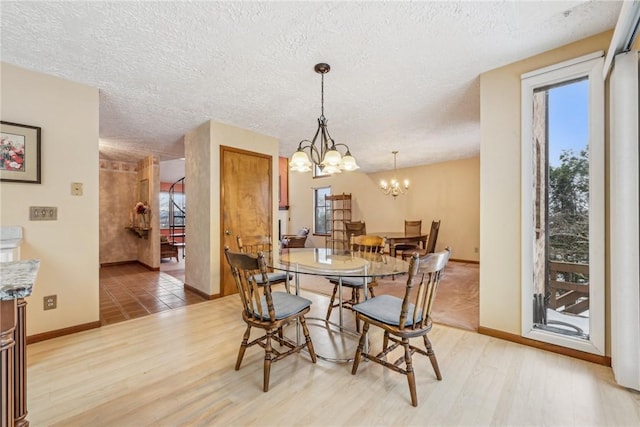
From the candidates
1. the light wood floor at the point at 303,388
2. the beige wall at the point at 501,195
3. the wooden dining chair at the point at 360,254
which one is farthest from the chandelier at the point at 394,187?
the light wood floor at the point at 303,388

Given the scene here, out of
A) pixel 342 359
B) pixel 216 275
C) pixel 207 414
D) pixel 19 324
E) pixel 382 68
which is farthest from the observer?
pixel 216 275

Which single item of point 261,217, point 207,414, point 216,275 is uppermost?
point 261,217

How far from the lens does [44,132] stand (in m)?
2.43

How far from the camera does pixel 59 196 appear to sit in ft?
8.22

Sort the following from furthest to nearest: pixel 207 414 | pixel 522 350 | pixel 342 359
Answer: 1. pixel 522 350
2. pixel 342 359
3. pixel 207 414

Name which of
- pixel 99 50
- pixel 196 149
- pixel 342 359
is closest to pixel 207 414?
pixel 342 359

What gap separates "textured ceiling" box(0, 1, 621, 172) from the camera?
1.72 meters

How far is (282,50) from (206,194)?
2.17 m

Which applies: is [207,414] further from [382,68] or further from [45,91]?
[45,91]

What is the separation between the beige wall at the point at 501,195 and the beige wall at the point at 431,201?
3830 mm

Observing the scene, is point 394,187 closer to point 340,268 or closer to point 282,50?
point 340,268

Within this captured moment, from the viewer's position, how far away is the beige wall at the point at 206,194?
3.56 metres

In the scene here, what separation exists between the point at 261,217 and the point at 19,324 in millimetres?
3088

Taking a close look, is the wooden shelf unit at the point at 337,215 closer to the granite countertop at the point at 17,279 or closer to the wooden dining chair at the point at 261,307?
the wooden dining chair at the point at 261,307
